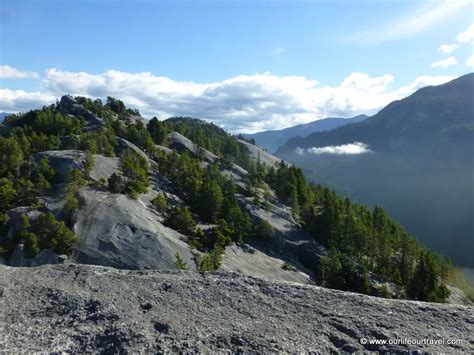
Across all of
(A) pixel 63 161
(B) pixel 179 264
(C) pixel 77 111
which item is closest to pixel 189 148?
(C) pixel 77 111

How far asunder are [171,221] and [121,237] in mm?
16031

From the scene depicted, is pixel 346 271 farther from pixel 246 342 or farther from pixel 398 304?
pixel 246 342

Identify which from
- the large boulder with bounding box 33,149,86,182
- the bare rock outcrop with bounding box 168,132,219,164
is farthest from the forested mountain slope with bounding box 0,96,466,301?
the bare rock outcrop with bounding box 168,132,219,164

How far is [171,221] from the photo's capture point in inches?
3327

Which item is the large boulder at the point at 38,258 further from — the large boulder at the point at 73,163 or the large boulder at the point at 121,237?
the large boulder at the point at 73,163

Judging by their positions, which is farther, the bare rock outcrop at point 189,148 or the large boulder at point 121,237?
the bare rock outcrop at point 189,148

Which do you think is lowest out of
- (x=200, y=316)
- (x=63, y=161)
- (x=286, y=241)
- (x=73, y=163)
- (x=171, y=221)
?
(x=286, y=241)

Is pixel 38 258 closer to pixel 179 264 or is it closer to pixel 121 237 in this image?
pixel 121 237

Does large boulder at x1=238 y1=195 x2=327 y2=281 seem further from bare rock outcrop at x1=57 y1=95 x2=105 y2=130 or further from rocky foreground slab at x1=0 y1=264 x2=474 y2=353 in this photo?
rocky foreground slab at x1=0 y1=264 x2=474 y2=353

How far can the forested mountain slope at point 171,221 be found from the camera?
67.3 m

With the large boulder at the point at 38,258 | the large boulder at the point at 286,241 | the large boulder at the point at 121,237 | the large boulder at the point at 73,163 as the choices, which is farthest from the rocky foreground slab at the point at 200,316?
the large boulder at the point at 286,241

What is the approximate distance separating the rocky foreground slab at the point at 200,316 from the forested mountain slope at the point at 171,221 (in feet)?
133

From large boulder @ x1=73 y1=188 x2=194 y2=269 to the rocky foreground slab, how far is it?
42.1 m

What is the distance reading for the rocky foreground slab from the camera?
57.5 feet
